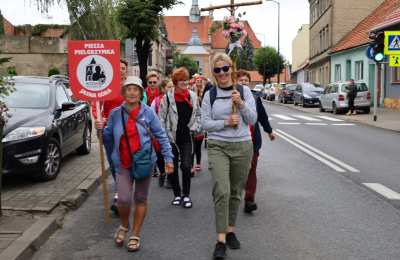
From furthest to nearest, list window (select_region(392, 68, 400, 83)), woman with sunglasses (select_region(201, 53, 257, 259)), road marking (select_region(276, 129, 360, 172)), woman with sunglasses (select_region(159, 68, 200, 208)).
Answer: window (select_region(392, 68, 400, 83)), road marking (select_region(276, 129, 360, 172)), woman with sunglasses (select_region(159, 68, 200, 208)), woman with sunglasses (select_region(201, 53, 257, 259))

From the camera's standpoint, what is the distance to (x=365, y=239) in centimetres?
547

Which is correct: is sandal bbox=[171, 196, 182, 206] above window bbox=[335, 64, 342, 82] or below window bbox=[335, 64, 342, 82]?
below

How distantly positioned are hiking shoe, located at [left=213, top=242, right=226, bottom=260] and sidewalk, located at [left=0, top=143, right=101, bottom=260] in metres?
1.64

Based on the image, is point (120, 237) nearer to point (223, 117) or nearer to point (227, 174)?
point (227, 174)

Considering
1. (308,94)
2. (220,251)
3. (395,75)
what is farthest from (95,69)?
(308,94)

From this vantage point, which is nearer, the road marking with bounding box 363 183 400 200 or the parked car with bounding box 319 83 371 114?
the road marking with bounding box 363 183 400 200

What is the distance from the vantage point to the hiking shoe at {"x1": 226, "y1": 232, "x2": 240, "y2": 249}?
5.20 m

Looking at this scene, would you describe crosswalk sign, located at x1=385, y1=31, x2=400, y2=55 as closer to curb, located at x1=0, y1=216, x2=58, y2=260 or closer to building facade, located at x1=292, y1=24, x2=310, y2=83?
curb, located at x1=0, y1=216, x2=58, y2=260

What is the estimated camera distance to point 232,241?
5.22m

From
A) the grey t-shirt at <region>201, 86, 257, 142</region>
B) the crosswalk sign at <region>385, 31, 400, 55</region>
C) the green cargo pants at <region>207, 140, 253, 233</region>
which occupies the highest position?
the crosswalk sign at <region>385, 31, 400, 55</region>

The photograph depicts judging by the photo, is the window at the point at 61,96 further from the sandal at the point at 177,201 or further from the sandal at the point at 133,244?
the sandal at the point at 133,244

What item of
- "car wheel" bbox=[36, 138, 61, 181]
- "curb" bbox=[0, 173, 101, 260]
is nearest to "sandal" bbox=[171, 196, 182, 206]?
"curb" bbox=[0, 173, 101, 260]

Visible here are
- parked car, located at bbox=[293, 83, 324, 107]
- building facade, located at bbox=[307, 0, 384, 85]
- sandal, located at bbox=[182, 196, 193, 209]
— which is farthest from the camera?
building facade, located at bbox=[307, 0, 384, 85]

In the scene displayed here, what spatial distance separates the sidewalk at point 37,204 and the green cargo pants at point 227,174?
5.68 feet
